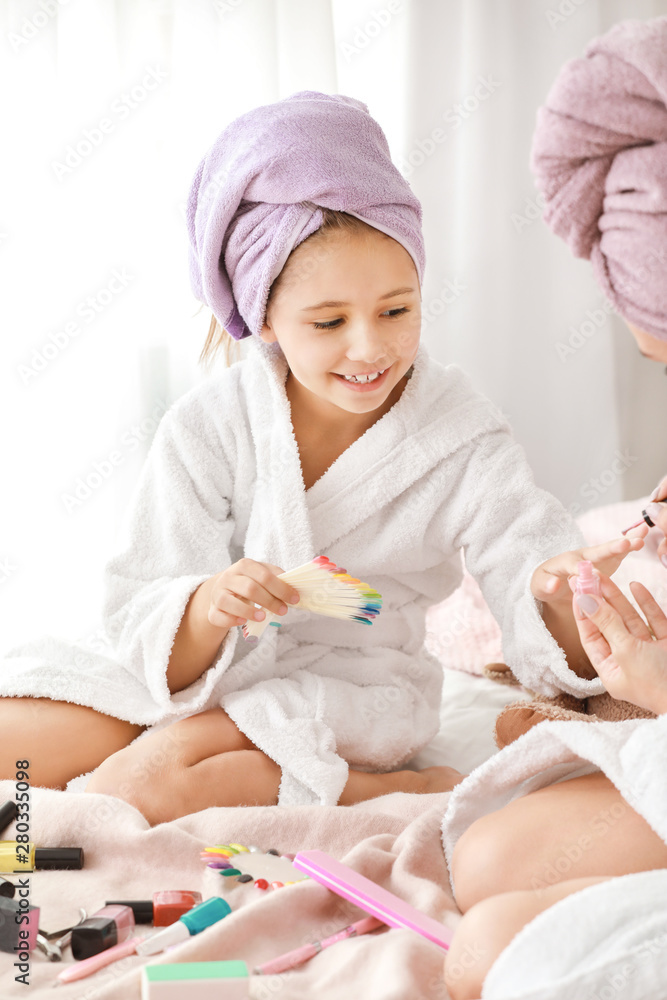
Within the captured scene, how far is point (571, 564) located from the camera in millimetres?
1103

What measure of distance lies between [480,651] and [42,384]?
98 cm

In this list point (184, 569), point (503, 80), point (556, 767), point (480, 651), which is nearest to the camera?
point (556, 767)

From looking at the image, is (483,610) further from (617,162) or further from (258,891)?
(617,162)

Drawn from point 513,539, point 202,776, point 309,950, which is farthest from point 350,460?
point 309,950

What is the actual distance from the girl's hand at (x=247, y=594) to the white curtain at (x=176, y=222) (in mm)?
817

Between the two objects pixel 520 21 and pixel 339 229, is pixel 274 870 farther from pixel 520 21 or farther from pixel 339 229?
pixel 520 21

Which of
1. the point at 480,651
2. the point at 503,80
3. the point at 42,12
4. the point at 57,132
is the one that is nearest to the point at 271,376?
the point at 480,651

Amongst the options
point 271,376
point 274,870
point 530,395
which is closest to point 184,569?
point 271,376

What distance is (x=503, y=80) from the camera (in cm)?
211

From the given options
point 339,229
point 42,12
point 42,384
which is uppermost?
point 42,12

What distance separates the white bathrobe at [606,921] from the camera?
0.65 meters

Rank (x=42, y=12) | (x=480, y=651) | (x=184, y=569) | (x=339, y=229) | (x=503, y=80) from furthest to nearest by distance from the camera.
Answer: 1. (x=503, y=80)
2. (x=42, y=12)
3. (x=480, y=651)
4. (x=184, y=569)
5. (x=339, y=229)

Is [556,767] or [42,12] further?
[42,12]

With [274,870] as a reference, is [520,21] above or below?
above
